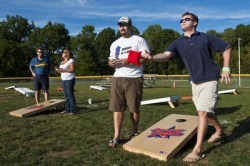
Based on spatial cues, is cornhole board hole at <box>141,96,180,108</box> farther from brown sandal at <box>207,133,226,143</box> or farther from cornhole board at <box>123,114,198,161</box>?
brown sandal at <box>207,133,226,143</box>

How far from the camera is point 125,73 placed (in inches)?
209

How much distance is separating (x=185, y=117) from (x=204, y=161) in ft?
5.52

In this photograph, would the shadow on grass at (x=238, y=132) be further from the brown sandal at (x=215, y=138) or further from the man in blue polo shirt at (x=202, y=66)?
the man in blue polo shirt at (x=202, y=66)

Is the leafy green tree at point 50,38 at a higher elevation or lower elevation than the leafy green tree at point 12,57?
higher

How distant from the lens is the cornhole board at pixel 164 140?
14.9ft

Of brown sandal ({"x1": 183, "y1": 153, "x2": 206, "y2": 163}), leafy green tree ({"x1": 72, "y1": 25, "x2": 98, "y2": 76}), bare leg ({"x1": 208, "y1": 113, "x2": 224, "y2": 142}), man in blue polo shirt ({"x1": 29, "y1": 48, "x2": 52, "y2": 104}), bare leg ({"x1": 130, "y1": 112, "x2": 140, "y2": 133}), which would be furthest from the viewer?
leafy green tree ({"x1": 72, "y1": 25, "x2": 98, "y2": 76})

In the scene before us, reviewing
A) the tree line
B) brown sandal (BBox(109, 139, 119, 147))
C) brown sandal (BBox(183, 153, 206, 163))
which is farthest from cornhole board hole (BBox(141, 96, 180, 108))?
the tree line

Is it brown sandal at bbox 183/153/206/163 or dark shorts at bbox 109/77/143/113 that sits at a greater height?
dark shorts at bbox 109/77/143/113

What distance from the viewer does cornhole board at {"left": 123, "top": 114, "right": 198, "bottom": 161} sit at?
4.54m

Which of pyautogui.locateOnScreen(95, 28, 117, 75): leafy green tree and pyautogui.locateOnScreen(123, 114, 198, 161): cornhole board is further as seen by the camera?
pyautogui.locateOnScreen(95, 28, 117, 75): leafy green tree

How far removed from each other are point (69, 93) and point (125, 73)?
3.76m

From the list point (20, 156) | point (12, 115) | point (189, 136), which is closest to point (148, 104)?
point (12, 115)

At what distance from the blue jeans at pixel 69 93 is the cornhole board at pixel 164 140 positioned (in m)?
3.57

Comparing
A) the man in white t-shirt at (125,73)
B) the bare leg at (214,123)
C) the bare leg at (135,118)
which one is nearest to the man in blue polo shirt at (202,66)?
the bare leg at (214,123)
